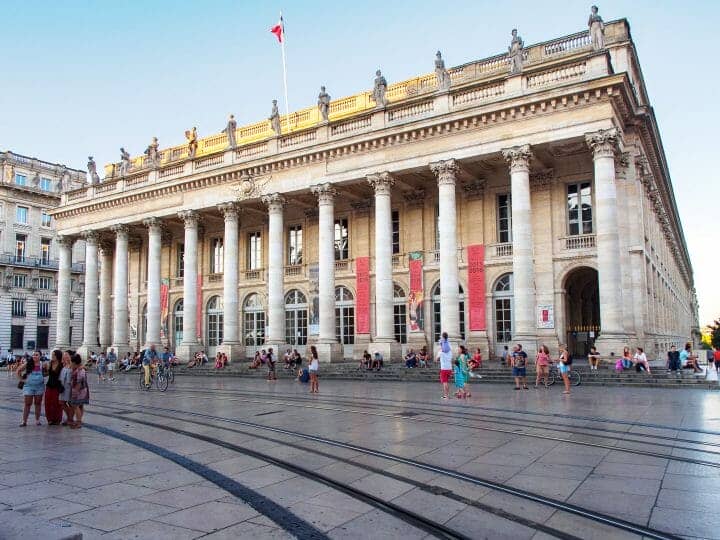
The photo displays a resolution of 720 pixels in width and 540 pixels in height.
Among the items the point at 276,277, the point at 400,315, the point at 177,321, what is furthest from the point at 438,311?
the point at 177,321

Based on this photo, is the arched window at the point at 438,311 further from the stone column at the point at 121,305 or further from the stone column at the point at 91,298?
the stone column at the point at 91,298

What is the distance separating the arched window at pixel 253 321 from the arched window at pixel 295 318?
1941 millimetres

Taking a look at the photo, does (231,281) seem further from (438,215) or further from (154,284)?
(438,215)

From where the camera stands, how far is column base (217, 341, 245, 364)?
32.5 m

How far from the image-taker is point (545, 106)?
79.8ft

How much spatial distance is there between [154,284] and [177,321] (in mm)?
4650

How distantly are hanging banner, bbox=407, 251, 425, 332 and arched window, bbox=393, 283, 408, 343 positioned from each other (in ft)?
5.74

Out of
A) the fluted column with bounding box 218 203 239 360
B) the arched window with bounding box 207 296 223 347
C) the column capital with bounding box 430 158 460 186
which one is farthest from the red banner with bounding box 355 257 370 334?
the arched window with bounding box 207 296 223 347

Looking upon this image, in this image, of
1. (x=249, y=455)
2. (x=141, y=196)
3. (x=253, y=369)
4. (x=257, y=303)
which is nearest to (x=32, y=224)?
(x=141, y=196)

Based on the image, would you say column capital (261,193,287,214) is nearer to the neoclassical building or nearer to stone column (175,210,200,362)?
the neoclassical building

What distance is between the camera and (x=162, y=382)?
861 inches

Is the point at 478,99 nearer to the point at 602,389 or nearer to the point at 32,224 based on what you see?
the point at 602,389

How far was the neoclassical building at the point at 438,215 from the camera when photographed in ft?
80.4

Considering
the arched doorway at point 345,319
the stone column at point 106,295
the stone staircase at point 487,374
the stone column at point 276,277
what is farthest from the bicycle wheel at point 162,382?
the stone column at point 106,295
